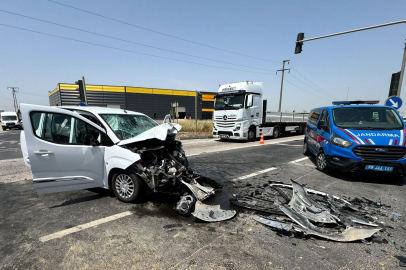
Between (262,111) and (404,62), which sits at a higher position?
(404,62)

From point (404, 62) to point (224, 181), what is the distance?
1299 centimetres

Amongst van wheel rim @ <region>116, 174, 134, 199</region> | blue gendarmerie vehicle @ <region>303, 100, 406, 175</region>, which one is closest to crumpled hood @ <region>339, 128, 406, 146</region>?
blue gendarmerie vehicle @ <region>303, 100, 406, 175</region>

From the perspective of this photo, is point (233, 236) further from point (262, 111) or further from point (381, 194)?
point (262, 111)

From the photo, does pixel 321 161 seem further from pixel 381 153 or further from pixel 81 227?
pixel 81 227

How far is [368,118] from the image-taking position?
5.50m

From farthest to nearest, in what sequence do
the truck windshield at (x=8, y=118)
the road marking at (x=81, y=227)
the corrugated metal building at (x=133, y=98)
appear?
the corrugated metal building at (x=133, y=98), the truck windshield at (x=8, y=118), the road marking at (x=81, y=227)

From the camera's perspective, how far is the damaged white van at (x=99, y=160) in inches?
129

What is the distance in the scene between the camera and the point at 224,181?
16.3 ft

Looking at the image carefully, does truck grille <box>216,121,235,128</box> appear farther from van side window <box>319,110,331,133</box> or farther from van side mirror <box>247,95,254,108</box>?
van side window <box>319,110,331,133</box>

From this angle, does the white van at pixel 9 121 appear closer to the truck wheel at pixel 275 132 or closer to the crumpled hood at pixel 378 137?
the truck wheel at pixel 275 132

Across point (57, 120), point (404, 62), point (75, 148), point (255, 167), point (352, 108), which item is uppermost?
point (404, 62)

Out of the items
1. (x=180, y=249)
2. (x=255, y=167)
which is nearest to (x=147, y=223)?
(x=180, y=249)

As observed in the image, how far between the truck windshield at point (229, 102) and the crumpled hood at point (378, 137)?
25.0ft

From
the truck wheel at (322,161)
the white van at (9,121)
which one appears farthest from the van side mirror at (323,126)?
the white van at (9,121)
